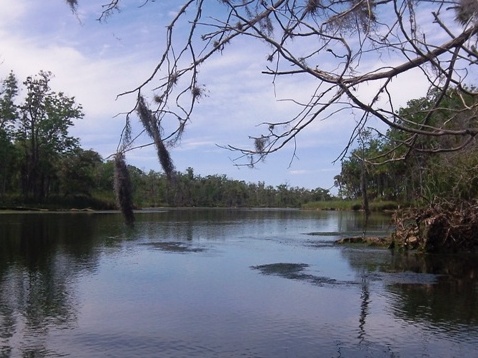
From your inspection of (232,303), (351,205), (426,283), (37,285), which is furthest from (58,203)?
(232,303)

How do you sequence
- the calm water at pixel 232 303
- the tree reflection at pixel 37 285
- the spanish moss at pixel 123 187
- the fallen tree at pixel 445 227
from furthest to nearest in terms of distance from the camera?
1. the fallen tree at pixel 445 227
2. the tree reflection at pixel 37 285
3. the calm water at pixel 232 303
4. the spanish moss at pixel 123 187

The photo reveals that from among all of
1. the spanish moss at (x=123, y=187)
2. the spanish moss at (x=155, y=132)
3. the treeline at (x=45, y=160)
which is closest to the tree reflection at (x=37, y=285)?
the spanish moss at (x=123, y=187)

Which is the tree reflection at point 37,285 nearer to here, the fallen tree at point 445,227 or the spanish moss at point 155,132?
the spanish moss at point 155,132

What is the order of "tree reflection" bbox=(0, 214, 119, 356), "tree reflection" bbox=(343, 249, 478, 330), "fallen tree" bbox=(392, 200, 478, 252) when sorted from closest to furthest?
"tree reflection" bbox=(0, 214, 119, 356) < "tree reflection" bbox=(343, 249, 478, 330) < "fallen tree" bbox=(392, 200, 478, 252)

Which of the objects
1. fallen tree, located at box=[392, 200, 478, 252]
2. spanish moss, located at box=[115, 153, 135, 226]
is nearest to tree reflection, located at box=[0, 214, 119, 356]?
spanish moss, located at box=[115, 153, 135, 226]

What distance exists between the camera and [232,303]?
1330cm

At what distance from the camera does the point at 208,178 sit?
115 meters

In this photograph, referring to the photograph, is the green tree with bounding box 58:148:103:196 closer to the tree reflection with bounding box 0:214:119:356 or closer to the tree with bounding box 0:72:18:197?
the tree with bounding box 0:72:18:197

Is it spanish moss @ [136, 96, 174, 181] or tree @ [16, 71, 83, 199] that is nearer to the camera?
spanish moss @ [136, 96, 174, 181]

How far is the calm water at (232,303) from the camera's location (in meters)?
10.0

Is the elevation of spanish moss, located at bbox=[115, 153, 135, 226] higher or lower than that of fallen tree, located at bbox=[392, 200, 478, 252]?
higher

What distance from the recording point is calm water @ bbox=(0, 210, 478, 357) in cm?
1002

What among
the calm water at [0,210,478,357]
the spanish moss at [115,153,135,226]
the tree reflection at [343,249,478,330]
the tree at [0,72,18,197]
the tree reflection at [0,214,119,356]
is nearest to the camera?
the spanish moss at [115,153,135,226]

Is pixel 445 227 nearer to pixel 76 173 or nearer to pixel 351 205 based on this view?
pixel 76 173
